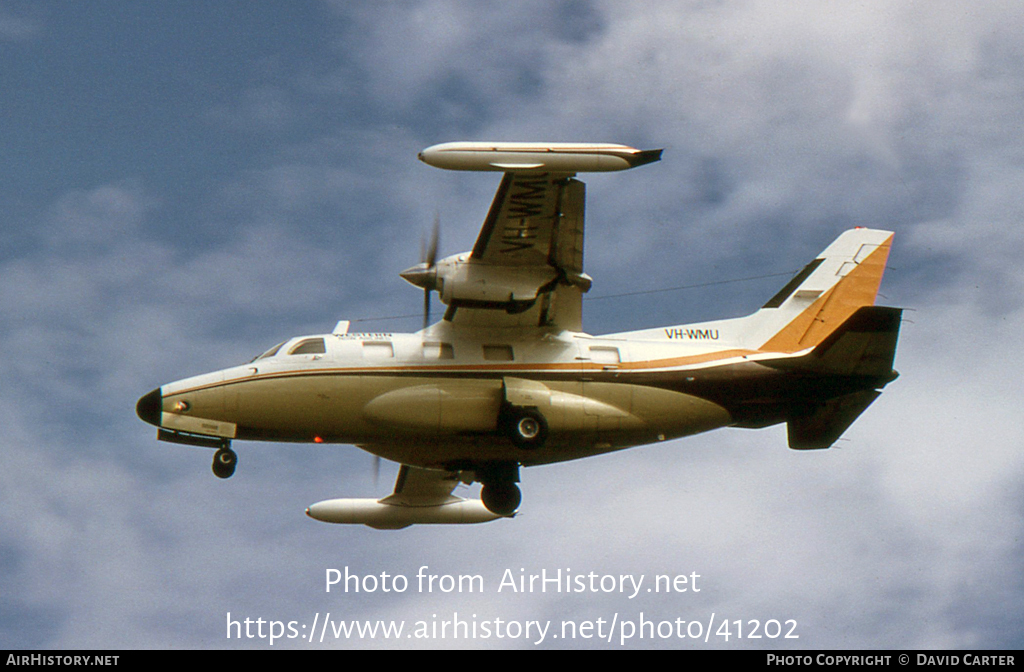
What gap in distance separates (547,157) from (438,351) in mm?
3719

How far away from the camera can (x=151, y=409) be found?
1773 cm

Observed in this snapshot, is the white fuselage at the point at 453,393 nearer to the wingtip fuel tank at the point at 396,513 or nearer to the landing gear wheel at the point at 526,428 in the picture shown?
the landing gear wheel at the point at 526,428

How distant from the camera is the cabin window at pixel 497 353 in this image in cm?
1850

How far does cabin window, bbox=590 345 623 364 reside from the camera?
18.6m

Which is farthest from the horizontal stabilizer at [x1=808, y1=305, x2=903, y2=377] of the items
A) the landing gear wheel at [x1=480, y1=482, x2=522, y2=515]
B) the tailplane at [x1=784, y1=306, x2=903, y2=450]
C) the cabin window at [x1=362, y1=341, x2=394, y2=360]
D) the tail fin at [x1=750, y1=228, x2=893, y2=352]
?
the cabin window at [x1=362, y1=341, x2=394, y2=360]

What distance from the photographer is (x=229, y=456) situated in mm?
17969

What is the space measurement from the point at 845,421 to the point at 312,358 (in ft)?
28.2

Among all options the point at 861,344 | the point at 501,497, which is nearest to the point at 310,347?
Result: the point at 501,497

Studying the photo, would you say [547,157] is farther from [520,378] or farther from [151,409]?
[151,409]

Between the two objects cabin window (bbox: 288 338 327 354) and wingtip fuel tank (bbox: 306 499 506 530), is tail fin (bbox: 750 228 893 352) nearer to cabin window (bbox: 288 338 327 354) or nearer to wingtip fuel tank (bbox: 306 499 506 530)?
wingtip fuel tank (bbox: 306 499 506 530)

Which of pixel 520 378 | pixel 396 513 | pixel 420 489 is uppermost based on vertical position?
pixel 520 378

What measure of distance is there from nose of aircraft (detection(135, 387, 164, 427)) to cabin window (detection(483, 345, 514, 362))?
495 centimetres

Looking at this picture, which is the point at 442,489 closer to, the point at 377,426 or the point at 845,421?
the point at 377,426
